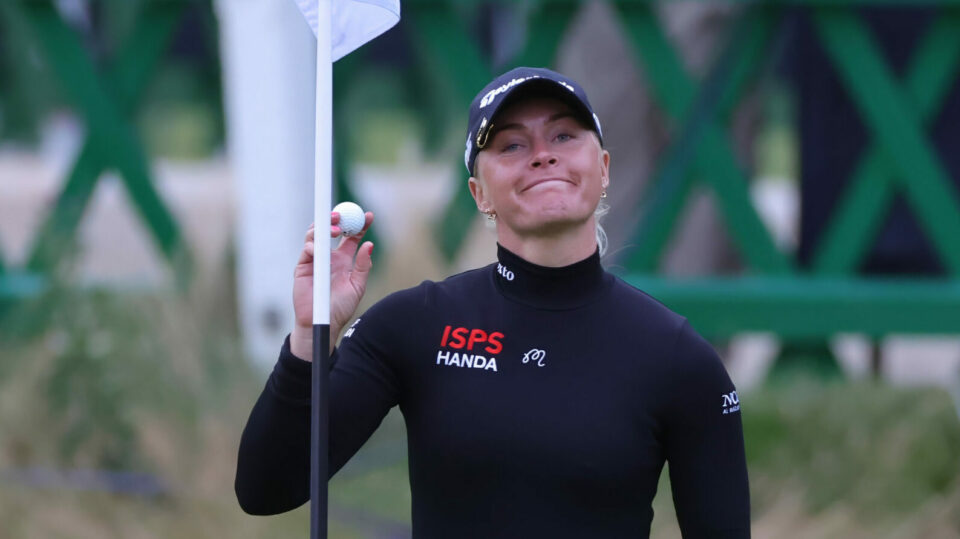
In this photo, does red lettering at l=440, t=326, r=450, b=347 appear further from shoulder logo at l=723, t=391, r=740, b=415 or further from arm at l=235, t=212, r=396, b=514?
shoulder logo at l=723, t=391, r=740, b=415

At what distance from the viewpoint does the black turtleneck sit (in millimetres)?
2346

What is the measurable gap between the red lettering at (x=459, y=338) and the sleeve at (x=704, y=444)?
1.24 ft

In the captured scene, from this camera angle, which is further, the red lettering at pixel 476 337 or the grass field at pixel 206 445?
the grass field at pixel 206 445

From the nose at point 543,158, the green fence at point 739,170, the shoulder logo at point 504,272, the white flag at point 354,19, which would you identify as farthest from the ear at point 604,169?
the green fence at point 739,170

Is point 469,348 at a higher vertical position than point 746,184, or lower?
lower

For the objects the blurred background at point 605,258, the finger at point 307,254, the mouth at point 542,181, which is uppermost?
the blurred background at point 605,258

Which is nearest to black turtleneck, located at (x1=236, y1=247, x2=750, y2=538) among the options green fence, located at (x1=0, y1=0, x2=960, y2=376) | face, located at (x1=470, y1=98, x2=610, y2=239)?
Answer: face, located at (x1=470, y1=98, x2=610, y2=239)

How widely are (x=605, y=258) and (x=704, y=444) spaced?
237 centimetres

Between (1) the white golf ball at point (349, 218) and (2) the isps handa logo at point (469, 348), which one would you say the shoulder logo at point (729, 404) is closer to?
(2) the isps handa logo at point (469, 348)

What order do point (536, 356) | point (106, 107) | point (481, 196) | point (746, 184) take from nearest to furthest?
point (536, 356) < point (481, 196) < point (746, 184) < point (106, 107)

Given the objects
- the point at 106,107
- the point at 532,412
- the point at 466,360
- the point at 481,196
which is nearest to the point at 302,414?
the point at 466,360

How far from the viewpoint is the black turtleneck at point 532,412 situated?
235 cm

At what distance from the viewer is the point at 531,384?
239 cm

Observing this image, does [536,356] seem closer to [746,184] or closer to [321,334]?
[321,334]
